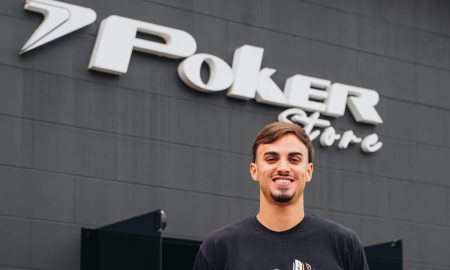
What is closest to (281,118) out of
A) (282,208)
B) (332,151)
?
(332,151)

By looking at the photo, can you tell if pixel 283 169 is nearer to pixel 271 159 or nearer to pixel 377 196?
pixel 271 159

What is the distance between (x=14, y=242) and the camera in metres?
9.02

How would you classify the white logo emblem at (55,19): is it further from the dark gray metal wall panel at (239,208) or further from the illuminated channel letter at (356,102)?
the illuminated channel letter at (356,102)

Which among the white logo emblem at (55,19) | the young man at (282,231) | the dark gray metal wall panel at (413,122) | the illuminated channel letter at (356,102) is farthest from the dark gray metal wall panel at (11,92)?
the young man at (282,231)

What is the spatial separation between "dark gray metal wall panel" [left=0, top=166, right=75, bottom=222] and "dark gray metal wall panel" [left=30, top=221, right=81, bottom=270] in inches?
3.2

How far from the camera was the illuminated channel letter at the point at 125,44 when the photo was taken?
31.8 feet

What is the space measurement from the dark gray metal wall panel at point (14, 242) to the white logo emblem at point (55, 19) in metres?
1.40

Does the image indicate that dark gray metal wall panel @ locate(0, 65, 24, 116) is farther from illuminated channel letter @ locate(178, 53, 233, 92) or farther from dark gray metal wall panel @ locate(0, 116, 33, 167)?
illuminated channel letter @ locate(178, 53, 233, 92)

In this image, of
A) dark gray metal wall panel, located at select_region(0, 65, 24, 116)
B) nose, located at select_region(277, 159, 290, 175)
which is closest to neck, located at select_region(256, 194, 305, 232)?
nose, located at select_region(277, 159, 290, 175)

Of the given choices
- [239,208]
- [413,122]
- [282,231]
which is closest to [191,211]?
[239,208]

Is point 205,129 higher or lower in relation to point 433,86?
lower

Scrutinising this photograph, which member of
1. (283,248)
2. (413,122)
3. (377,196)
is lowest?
(283,248)

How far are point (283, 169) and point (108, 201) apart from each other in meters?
6.43

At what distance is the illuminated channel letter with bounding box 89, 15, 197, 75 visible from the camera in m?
9.70
